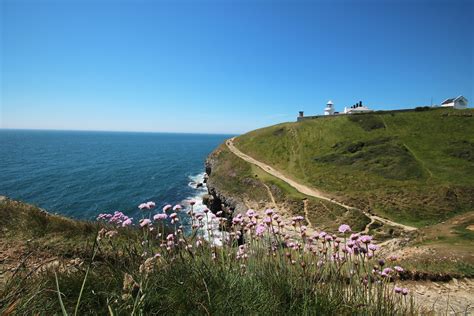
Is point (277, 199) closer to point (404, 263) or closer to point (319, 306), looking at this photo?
point (404, 263)

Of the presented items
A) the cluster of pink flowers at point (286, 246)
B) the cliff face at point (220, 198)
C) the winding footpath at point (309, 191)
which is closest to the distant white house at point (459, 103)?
the winding footpath at point (309, 191)

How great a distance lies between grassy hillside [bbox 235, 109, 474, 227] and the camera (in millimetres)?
33438

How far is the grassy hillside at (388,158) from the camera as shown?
33438 millimetres

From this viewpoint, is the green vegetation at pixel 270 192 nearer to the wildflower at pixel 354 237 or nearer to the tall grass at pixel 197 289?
the wildflower at pixel 354 237

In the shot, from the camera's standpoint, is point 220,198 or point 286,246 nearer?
point 286,246

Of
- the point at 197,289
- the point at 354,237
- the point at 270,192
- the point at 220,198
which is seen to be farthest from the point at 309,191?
the point at 197,289

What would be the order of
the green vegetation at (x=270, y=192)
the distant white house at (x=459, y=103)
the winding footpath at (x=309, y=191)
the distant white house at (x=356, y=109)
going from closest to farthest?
the winding footpath at (x=309, y=191) < the green vegetation at (x=270, y=192) < the distant white house at (x=459, y=103) < the distant white house at (x=356, y=109)

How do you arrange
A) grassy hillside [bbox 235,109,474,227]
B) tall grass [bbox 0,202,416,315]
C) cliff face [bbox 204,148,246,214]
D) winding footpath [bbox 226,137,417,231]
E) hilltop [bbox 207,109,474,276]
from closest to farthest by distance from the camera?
1. tall grass [bbox 0,202,416,315]
2. hilltop [bbox 207,109,474,276]
3. winding footpath [bbox 226,137,417,231]
4. grassy hillside [bbox 235,109,474,227]
5. cliff face [bbox 204,148,246,214]

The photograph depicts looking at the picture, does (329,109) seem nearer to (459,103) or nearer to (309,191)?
(459,103)

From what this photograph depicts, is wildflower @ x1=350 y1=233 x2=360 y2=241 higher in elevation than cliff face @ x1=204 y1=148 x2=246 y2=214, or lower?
higher

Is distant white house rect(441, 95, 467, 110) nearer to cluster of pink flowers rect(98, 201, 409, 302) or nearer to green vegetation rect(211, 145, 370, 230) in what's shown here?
green vegetation rect(211, 145, 370, 230)

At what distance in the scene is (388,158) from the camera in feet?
154

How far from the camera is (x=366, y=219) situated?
95.9ft

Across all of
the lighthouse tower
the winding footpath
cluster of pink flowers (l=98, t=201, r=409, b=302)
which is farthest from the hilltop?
the lighthouse tower
